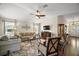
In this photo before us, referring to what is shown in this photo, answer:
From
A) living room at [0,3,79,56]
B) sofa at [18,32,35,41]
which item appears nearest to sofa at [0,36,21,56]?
living room at [0,3,79,56]

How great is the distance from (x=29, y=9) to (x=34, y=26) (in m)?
0.40

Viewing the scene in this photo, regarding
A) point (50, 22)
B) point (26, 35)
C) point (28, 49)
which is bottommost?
point (28, 49)

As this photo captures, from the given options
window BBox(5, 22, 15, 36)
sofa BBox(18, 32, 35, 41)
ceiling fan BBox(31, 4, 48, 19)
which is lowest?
sofa BBox(18, 32, 35, 41)

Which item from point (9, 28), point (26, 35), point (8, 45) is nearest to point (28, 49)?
point (26, 35)

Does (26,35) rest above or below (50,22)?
below

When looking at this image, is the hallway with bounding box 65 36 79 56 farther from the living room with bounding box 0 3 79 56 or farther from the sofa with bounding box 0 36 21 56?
the sofa with bounding box 0 36 21 56

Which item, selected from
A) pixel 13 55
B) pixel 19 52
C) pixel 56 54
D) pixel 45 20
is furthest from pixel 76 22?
pixel 13 55

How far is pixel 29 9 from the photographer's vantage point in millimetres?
2213

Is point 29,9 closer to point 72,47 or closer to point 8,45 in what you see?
point 8,45

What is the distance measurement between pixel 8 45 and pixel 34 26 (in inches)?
28.5

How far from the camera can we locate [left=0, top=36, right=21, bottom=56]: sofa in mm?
2186

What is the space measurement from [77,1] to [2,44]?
1938 mm

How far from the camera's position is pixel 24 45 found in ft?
7.28

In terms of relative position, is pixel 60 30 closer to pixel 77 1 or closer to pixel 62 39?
pixel 62 39
